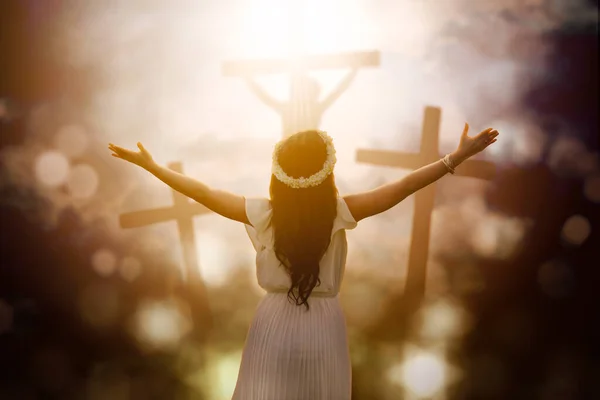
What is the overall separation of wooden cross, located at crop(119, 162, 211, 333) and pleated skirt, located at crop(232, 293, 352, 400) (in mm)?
1363

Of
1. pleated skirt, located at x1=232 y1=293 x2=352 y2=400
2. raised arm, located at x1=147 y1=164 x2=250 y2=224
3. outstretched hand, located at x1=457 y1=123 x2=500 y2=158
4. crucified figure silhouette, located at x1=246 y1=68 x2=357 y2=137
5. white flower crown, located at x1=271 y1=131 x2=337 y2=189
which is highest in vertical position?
crucified figure silhouette, located at x1=246 y1=68 x2=357 y2=137

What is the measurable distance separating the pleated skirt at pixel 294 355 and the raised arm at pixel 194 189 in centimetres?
29

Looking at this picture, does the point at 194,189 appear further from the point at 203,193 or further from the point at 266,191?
the point at 266,191

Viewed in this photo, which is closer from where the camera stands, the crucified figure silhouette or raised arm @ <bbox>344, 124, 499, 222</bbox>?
raised arm @ <bbox>344, 124, 499, 222</bbox>

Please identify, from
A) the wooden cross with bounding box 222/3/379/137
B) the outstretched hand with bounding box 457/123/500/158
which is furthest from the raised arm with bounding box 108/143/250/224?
the wooden cross with bounding box 222/3/379/137

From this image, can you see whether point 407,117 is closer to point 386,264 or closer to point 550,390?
point 386,264

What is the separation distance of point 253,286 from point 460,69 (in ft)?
5.15

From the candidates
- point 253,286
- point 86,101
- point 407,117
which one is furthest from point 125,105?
point 407,117

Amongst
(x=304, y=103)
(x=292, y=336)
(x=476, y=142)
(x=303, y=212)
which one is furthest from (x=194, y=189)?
(x=304, y=103)

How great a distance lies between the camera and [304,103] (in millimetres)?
2584

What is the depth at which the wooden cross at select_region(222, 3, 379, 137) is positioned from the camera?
2564 millimetres

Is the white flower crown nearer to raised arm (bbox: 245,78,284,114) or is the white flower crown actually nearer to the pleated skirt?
the pleated skirt

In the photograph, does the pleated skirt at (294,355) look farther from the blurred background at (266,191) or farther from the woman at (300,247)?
the blurred background at (266,191)

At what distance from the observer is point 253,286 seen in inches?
109
